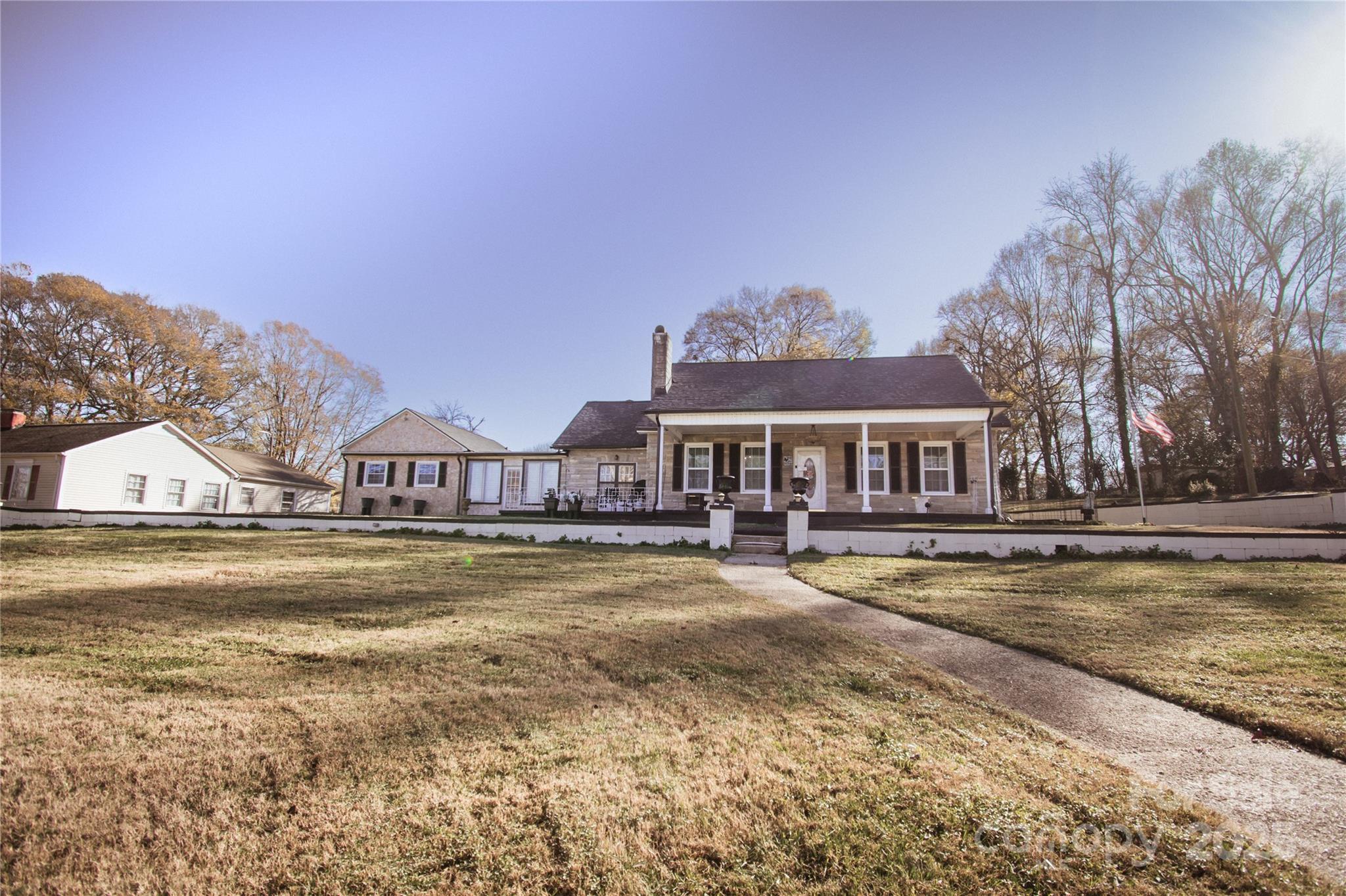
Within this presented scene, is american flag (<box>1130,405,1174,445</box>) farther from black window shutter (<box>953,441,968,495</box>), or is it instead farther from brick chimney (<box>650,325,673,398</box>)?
brick chimney (<box>650,325,673,398</box>)

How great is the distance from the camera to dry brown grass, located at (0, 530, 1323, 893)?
182 centimetres

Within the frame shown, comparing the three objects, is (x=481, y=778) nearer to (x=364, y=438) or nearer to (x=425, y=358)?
(x=364, y=438)

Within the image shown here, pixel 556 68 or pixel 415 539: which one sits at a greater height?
pixel 556 68

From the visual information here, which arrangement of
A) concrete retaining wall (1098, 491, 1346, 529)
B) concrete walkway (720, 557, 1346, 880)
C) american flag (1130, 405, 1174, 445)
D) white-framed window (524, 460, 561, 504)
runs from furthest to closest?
white-framed window (524, 460, 561, 504), american flag (1130, 405, 1174, 445), concrete retaining wall (1098, 491, 1346, 529), concrete walkway (720, 557, 1346, 880)

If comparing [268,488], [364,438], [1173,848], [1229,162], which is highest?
[1229,162]

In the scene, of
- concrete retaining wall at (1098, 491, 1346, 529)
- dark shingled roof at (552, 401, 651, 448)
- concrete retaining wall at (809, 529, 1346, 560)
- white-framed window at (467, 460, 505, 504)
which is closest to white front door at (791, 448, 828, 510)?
dark shingled roof at (552, 401, 651, 448)

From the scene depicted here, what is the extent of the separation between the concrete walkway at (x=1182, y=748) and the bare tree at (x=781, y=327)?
85.8 ft

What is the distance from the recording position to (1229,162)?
19.2 m

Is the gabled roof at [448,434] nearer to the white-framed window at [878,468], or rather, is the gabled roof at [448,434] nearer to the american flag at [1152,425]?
the white-framed window at [878,468]

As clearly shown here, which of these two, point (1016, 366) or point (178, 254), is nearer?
point (178, 254)

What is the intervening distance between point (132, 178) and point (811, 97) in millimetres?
11512

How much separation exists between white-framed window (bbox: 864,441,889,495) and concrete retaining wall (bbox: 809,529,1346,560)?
589 cm

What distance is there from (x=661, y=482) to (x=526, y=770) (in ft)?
50.0

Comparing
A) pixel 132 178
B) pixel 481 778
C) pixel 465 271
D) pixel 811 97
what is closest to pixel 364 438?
pixel 465 271
